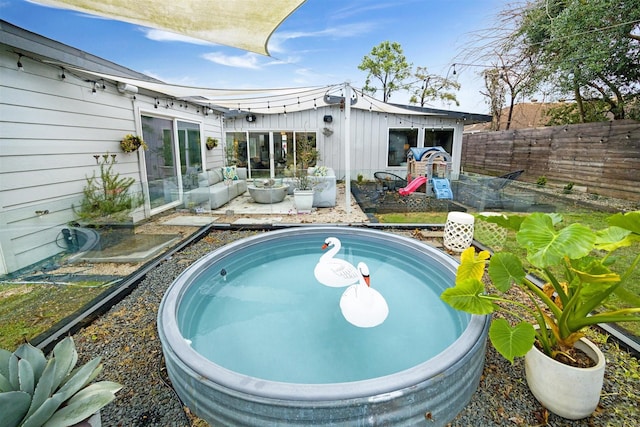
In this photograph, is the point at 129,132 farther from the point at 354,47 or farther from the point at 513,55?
the point at 513,55

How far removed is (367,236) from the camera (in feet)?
15.0

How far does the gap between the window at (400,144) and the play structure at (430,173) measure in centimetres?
167

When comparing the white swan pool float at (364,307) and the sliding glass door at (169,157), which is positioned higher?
the sliding glass door at (169,157)

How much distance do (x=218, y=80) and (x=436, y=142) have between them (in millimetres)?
8588

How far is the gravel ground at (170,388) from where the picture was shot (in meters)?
1.68

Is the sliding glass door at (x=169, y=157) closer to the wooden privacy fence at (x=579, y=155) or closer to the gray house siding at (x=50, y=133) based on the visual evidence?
the gray house siding at (x=50, y=133)

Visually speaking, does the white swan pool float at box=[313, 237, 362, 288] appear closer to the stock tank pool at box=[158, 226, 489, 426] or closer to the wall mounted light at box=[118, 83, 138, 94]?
the stock tank pool at box=[158, 226, 489, 426]

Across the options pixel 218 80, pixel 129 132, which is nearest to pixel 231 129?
pixel 129 132

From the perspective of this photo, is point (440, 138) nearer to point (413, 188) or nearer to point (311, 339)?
point (413, 188)

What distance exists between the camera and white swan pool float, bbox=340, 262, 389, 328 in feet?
9.23

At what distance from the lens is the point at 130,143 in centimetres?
552

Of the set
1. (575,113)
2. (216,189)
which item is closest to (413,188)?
(216,189)

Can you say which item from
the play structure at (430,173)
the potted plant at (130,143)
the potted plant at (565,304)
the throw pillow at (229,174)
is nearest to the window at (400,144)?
the play structure at (430,173)

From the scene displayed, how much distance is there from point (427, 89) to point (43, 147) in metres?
20.9
